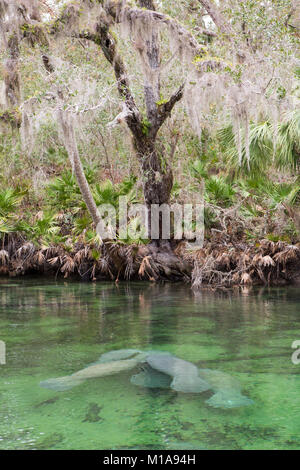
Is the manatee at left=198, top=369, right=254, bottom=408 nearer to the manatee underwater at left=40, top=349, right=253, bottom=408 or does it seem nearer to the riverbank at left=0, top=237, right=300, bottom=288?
the manatee underwater at left=40, top=349, right=253, bottom=408

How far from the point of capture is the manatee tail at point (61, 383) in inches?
171

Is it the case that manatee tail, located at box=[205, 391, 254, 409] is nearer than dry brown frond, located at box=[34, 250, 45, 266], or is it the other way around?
manatee tail, located at box=[205, 391, 254, 409]

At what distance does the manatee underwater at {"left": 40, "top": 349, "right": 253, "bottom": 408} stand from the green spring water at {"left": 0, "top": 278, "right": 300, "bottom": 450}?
3.7 inches

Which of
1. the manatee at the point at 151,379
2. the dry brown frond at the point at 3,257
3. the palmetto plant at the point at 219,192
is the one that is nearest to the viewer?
the manatee at the point at 151,379

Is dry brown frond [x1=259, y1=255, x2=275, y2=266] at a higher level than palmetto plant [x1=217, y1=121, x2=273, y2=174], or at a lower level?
lower

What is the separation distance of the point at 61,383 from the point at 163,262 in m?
8.67

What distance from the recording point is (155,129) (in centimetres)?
1227

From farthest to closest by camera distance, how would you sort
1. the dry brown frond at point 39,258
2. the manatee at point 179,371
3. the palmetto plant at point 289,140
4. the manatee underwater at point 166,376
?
the dry brown frond at point 39,258 → the palmetto plant at point 289,140 → the manatee at point 179,371 → the manatee underwater at point 166,376

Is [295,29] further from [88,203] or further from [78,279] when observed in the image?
[78,279]

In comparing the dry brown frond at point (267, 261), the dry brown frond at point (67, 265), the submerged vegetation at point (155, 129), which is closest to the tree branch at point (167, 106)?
the submerged vegetation at point (155, 129)

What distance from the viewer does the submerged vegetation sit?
10.3 metres

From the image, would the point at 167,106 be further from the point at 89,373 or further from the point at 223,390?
the point at 223,390

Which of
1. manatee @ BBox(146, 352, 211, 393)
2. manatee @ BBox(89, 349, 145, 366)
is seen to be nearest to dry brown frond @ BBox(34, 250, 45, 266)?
manatee @ BBox(89, 349, 145, 366)

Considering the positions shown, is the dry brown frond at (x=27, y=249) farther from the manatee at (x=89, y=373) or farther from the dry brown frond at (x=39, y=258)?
the manatee at (x=89, y=373)
